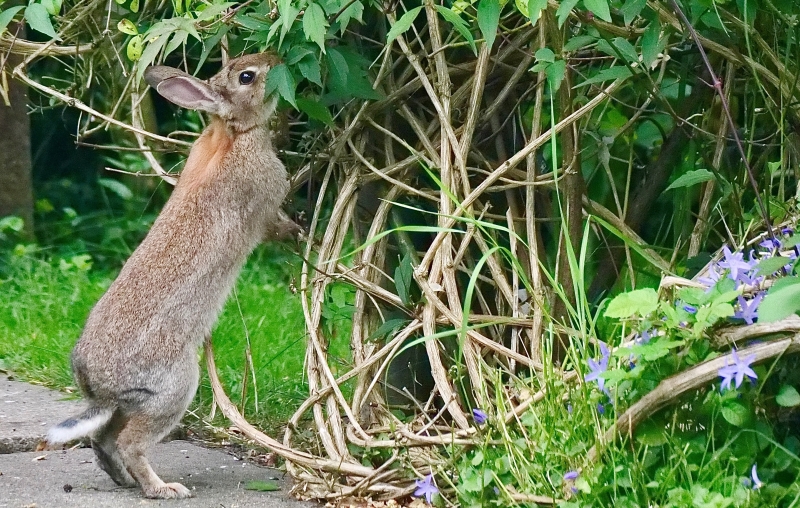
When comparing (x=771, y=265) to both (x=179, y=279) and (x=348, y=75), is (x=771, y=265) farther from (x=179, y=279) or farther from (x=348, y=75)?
(x=179, y=279)

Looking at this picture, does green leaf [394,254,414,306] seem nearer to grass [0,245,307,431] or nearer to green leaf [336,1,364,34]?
grass [0,245,307,431]

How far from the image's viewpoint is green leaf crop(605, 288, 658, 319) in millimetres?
2707

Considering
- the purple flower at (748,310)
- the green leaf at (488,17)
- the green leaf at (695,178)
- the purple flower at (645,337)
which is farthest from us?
the green leaf at (695,178)

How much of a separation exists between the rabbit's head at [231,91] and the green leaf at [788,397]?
2.12 metres

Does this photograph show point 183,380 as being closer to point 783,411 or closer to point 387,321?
point 387,321

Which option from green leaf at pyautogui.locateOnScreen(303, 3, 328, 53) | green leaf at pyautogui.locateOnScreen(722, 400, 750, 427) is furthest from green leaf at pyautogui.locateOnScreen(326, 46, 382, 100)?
green leaf at pyautogui.locateOnScreen(722, 400, 750, 427)

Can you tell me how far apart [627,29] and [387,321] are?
119 centimetres

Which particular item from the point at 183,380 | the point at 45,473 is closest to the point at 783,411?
the point at 183,380

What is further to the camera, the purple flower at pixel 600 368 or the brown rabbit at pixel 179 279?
the brown rabbit at pixel 179 279

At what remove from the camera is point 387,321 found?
368cm

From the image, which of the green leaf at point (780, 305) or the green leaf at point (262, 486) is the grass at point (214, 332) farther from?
the green leaf at point (780, 305)

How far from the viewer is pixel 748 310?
8.70 ft

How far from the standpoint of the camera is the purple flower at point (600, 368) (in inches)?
109

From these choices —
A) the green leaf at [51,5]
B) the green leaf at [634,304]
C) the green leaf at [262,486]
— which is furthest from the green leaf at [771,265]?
the green leaf at [51,5]
